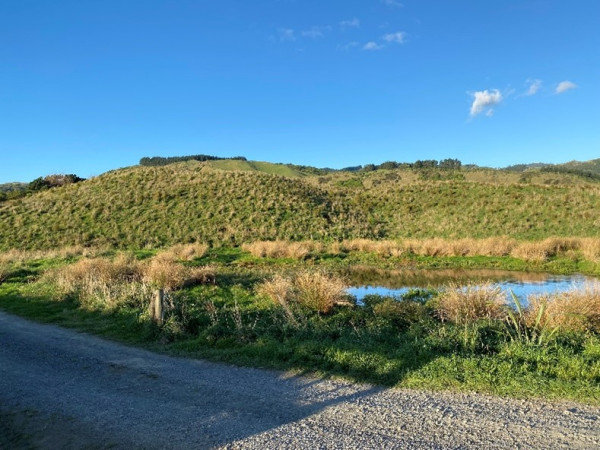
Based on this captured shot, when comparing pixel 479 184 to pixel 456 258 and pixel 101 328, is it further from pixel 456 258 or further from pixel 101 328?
pixel 101 328

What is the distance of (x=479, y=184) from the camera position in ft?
169

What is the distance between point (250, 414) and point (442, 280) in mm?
17235

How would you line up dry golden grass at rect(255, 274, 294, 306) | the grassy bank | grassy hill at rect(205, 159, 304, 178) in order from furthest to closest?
1. grassy hill at rect(205, 159, 304, 178)
2. dry golden grass at rect(255, 274, 294, 306)
3. the grassy bank

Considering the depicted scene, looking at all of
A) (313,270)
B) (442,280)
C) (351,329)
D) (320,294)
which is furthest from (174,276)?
(442,280)

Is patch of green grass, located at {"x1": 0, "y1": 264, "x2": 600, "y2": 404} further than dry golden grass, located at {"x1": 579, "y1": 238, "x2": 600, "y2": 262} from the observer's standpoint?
No

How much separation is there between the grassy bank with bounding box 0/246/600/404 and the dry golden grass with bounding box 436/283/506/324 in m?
0.03

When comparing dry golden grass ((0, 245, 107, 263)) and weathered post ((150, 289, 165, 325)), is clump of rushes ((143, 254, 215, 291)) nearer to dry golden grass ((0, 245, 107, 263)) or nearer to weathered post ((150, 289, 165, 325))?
weathered post ((150, 289, 165, 325))

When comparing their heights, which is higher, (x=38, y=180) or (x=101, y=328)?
(x=38, y=180)

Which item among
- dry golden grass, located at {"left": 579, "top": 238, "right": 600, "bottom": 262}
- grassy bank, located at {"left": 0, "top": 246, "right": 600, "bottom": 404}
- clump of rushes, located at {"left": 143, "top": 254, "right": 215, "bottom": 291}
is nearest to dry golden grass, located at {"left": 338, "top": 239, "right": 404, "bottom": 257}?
dry golden grass, located at {"left": 579, "top": 238, "right": 600, "bottom": 262}

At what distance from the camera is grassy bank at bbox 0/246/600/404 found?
Result: 730 cm

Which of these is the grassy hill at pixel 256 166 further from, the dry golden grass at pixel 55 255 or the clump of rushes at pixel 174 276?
the clump of rushes at pixel 174 276

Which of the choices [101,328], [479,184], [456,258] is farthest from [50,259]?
[479,184]

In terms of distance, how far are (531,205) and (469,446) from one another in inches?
1639

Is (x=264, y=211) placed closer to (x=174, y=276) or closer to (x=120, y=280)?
(x=120, y=280)
